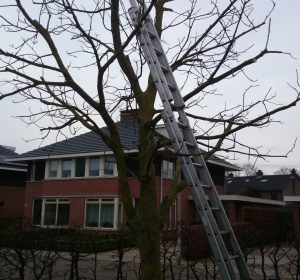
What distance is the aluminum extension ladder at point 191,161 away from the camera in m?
3.60

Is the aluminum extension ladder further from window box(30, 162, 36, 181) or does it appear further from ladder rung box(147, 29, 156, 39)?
window box(30, 162, 36, 181)

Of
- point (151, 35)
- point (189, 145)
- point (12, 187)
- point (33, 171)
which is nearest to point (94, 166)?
point (33, 171)

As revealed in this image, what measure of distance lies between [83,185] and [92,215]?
175 centimetres

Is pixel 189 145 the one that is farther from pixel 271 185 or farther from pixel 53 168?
pixel 271 185

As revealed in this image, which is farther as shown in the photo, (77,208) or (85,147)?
(85,147)

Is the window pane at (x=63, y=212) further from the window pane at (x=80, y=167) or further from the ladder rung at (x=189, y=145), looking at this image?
the ladder rung at (x=189, y=145)

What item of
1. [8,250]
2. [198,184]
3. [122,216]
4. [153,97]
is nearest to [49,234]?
[8,250]

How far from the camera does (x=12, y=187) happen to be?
28.8 m

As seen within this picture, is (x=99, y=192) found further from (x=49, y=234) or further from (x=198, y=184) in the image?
(x=198, y=184)

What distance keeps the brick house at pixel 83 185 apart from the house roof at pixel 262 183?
2449cm

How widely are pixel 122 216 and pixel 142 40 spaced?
16.8m

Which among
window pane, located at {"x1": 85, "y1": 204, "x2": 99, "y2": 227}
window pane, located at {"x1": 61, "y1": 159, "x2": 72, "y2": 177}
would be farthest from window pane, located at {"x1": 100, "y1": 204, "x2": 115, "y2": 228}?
window pane, located at {"x1": 61, "y1": 159, "x2": 72, "y2": 177}

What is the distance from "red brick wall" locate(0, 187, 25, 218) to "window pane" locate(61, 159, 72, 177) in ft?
22.8

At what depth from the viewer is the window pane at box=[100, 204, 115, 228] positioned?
21.3 m
